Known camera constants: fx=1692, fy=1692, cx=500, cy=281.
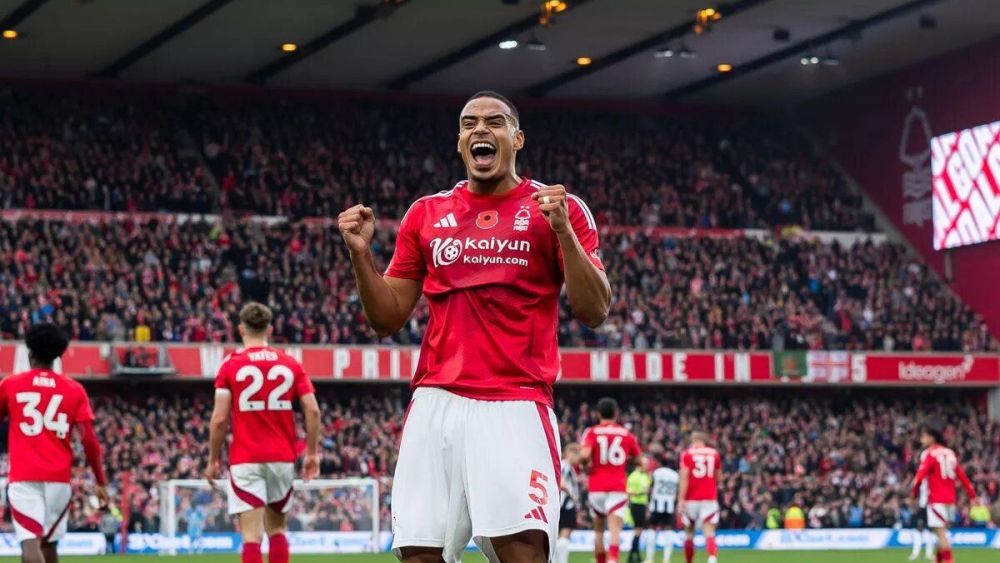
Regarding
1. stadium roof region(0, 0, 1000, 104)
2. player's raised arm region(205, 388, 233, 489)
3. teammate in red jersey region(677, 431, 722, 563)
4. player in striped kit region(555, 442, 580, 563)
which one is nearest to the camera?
player's raised arm region(205, 388, 233, 489)

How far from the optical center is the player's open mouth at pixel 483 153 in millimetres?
5984

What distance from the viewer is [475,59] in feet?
131

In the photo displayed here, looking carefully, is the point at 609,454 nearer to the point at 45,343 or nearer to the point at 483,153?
the point at 45,343

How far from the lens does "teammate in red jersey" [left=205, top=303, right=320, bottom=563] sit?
11969 millimetres

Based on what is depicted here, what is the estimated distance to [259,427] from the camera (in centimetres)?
1205

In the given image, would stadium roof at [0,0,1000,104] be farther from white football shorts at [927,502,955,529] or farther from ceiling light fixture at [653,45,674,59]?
white football shorts at [927,502,955,529]

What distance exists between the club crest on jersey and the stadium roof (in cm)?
2881

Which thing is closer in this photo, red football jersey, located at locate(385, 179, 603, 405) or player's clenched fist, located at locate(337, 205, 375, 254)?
player's clenched fist, located at locate(337, 205, 375, 254)

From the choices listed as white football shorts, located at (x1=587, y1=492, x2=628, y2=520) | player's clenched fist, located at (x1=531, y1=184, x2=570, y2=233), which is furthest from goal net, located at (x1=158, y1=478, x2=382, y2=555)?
player's clenched fist, located at (x1=531, y1=184, x2=570, y2=233)

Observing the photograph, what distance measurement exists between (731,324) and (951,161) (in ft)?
22.5

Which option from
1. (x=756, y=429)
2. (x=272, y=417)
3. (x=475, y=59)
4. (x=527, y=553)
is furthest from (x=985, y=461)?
(x=527, y=553)

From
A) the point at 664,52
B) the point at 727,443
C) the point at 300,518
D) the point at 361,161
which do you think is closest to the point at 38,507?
the point at 300,518

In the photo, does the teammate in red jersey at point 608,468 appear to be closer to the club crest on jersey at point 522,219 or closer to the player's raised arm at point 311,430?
the player's raised arm at point 311,430

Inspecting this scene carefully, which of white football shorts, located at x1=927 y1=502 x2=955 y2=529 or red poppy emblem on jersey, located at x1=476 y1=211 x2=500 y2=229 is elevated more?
red poppy emblem on jersey, located at x1=476 y1=211 x2=500 y2=229
